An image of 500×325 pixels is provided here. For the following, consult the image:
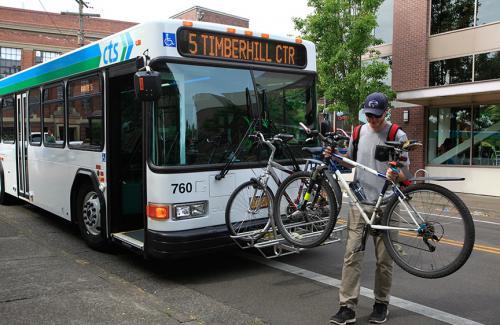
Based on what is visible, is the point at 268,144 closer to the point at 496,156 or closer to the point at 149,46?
the point at 149,46

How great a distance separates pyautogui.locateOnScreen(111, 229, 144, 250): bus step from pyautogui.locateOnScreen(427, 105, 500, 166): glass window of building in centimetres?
1287

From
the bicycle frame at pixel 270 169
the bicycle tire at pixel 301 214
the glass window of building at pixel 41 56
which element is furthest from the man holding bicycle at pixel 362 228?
the glass window of building at pixel 41 56


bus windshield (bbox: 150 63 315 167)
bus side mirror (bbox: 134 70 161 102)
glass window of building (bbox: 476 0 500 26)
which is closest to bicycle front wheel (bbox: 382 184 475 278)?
bus windshield (bbox: 150 63 315 167)

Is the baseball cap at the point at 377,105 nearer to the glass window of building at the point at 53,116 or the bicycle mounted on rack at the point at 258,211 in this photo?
the bicycle mounted on rack at the point at 258,211

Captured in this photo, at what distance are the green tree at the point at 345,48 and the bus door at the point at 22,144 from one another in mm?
9936

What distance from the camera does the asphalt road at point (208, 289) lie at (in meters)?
4.41

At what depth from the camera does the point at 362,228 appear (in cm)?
427

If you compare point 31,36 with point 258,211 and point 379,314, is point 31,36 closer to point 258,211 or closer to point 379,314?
point 258,211

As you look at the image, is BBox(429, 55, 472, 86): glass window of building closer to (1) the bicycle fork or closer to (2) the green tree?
(2) the green tree

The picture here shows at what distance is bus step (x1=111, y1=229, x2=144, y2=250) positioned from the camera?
5641 mm

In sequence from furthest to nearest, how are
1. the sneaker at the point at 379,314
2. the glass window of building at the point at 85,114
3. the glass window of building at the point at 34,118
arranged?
the glass window of building at the point at 34,118 < the glass window of building at the point at 85,114 < the sneaker at the point at 379,314

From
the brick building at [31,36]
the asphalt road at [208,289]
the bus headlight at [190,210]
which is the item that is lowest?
the asphalt road at [208,289]

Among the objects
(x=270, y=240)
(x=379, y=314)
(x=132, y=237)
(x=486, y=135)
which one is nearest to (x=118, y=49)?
(x=132, y=237)

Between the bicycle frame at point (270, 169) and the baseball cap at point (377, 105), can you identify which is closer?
the baseball cap at point (377, 105)
